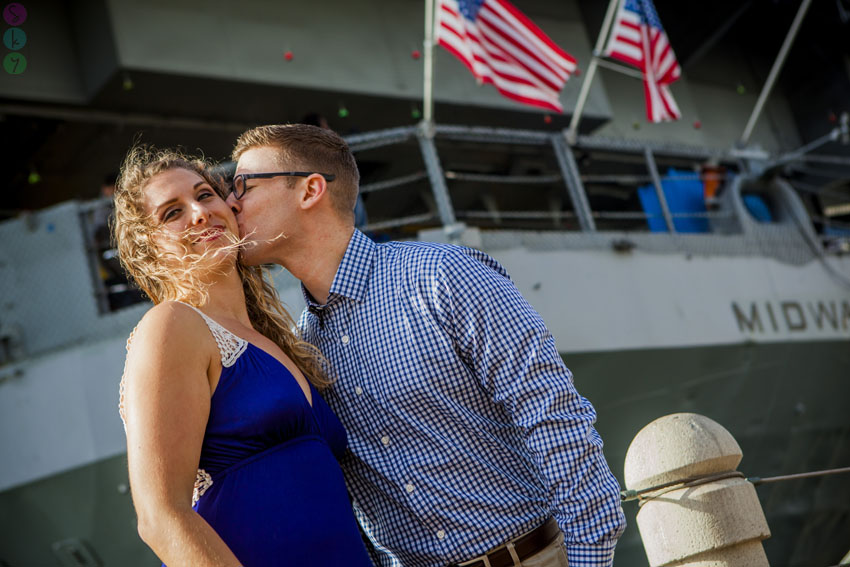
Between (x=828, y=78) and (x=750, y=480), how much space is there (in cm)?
1545

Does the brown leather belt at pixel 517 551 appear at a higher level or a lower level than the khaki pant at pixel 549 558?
higher

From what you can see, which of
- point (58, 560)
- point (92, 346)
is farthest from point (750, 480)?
point (58, 560)

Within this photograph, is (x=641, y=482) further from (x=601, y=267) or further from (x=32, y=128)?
(x=32, y=128)

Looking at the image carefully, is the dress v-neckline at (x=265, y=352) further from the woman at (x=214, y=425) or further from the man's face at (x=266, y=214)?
the man's face at (x=266, y=214)

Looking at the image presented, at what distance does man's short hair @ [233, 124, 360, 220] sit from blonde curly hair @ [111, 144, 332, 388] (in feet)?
0.77

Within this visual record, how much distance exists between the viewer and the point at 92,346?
7.45 meters

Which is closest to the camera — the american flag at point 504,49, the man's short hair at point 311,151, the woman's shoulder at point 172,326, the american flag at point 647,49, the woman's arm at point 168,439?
the woman's arm at point 168,439

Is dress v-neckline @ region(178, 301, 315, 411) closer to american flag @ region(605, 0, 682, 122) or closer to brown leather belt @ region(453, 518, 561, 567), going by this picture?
brown leather belt @ region(453, 518, 561, 567)

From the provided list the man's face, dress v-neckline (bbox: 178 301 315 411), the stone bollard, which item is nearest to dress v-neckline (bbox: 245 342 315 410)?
dress v-neckline (bbox: 178 301 315 411)

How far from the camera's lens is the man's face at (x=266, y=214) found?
3.03 m

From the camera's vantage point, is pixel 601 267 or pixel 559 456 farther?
pixel 601 267

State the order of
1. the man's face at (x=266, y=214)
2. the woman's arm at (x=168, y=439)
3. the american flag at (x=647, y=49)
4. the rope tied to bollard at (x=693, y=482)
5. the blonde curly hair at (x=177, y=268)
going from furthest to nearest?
the american flag at (x=647, y=49) → the rope tied to bollard at (x=693, y=482) → the man's face at (x=266, y=214) → the blonde curly hair at (x=177, y=268) → the woman's arm at (x=168, y=439)

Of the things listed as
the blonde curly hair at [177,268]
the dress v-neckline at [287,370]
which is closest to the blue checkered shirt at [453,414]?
the blonde curly hair at [177,268]

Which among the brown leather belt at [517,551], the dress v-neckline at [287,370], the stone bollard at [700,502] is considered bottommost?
the stone bollard at [700,502]
